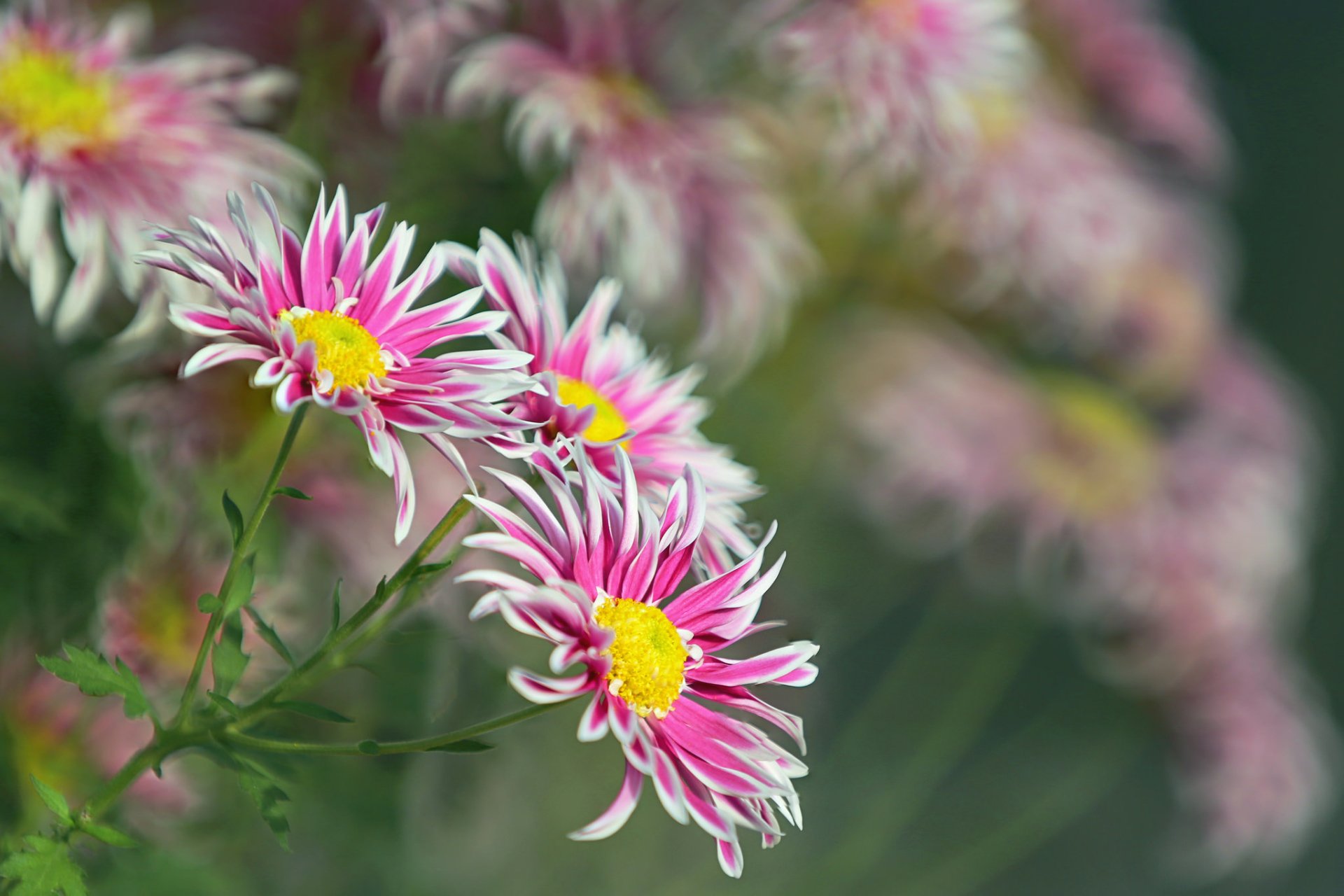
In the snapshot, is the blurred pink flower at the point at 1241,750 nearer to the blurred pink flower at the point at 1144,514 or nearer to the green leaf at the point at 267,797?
the blurred pink flower at the point at 1144,514

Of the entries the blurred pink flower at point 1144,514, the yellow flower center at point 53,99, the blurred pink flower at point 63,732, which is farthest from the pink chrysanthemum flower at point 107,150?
the blurred pink flower at point 1144,514

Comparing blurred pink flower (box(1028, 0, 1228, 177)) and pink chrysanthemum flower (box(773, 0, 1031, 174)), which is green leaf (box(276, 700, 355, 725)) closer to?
pink chrysanthemum flower (box(773, 0, 1031, 174))

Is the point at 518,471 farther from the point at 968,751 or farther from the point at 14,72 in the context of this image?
the point at 968,751

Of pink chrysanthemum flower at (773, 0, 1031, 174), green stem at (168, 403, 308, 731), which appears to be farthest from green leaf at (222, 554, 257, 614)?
pink chrysanthemum flower at (773, 0, 1031, 174)

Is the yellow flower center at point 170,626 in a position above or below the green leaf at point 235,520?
below

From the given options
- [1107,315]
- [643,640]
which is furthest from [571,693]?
[1107,315]
